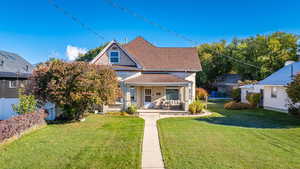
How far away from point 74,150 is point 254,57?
119ft

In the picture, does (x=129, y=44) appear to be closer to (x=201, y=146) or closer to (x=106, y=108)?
(x=106, y=108)

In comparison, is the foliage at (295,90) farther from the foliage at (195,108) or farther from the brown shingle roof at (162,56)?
the brown shingle roof at (162,56)

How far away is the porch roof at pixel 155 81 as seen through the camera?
1616 centimetres

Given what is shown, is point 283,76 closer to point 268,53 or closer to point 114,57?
point 268,53

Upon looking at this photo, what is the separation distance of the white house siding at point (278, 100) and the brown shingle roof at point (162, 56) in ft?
25.7

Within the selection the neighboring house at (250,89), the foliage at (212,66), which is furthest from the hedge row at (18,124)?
the foliage at (212,66)

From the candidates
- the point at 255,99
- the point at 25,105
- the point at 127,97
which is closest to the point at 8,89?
the point at 25,105

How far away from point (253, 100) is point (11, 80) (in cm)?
2442

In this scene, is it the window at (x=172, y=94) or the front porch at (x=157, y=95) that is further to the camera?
the window at (x=172, y=94)

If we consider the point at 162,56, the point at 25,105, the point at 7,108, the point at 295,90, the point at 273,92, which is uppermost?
the point at 162,56

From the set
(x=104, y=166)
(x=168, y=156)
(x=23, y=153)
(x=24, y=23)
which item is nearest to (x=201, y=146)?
(x=168, y=156)

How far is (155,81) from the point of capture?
1661 cm

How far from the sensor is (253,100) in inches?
793

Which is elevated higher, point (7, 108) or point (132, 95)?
point (132, 95)
